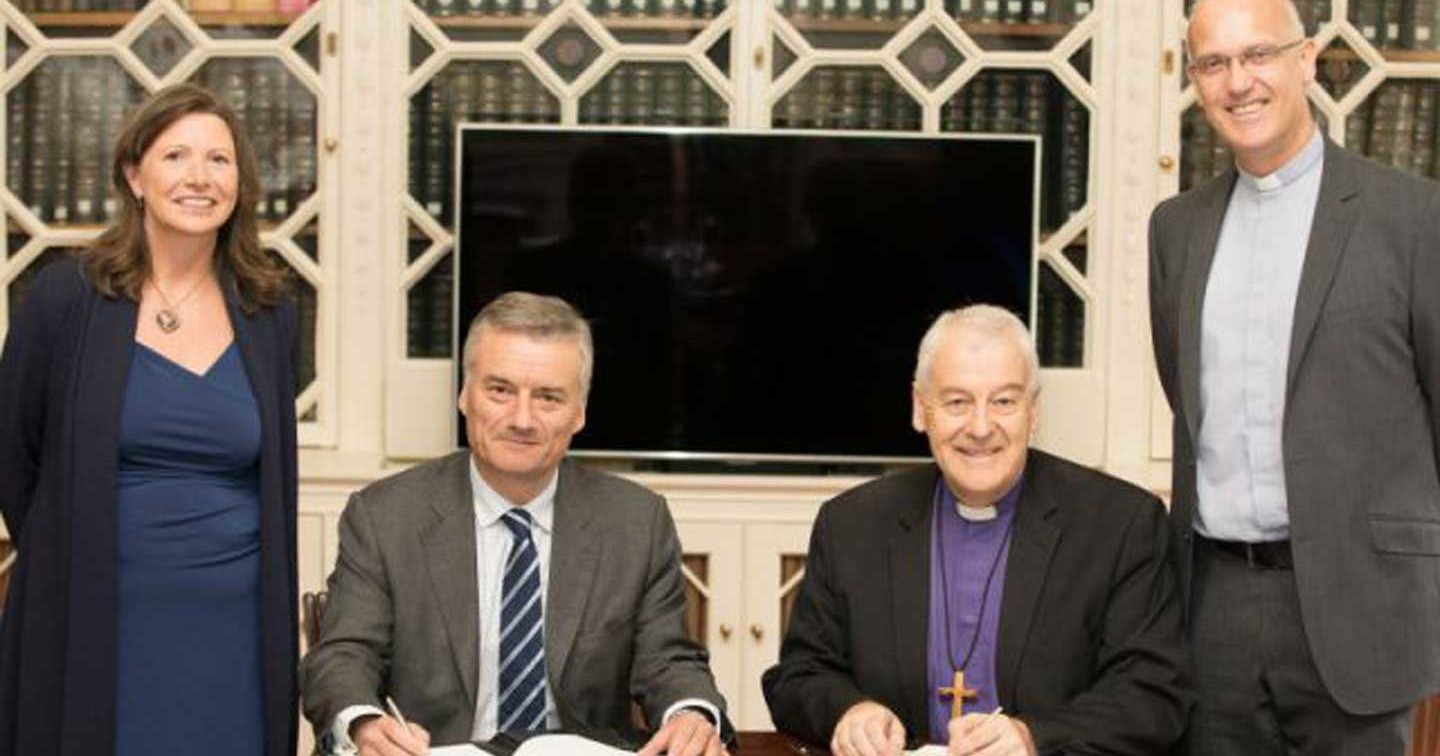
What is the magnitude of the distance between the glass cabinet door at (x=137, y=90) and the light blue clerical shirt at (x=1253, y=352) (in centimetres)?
268

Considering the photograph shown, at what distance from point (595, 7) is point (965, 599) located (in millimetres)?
2592

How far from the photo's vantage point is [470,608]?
8.22 ft

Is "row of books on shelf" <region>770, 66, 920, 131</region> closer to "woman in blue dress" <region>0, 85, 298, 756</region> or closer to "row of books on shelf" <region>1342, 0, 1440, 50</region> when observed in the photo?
"row of books on shelf" <region>1342, 0, 1440, 50</region>

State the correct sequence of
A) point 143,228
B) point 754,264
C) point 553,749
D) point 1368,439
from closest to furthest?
point 553,749
point 1368,439
point 143,228
point 754,264

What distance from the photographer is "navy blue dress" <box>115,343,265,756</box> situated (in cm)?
263

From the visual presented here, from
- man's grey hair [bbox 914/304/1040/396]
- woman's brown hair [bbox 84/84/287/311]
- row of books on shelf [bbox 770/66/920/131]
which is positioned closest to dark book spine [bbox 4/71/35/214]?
row of books on shelf [bbox 770/66/920/131]

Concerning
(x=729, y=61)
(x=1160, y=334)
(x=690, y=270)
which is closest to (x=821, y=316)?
(x=690, y=270)

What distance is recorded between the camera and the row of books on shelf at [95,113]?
15.3 ft

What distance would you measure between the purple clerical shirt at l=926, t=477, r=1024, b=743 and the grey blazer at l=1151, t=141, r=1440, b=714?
0.37 meters

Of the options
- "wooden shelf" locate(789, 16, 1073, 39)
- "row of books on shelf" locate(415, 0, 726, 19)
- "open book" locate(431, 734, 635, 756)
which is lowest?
"open book" locate(431, 734, 635, 756)

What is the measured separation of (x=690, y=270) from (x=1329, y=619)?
94.8 inches

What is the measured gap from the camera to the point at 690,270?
4602 mm

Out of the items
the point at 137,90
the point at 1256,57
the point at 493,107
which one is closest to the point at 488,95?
the point at 493,107

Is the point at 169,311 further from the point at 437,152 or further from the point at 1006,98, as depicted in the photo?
the point at 1006,98
